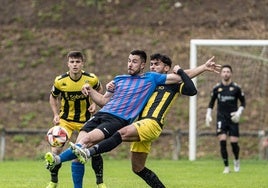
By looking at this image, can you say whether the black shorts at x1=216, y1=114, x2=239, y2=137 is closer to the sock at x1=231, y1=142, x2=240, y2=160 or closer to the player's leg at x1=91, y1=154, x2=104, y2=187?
the sock at x1=231, y1=142, x2=240, y2=160

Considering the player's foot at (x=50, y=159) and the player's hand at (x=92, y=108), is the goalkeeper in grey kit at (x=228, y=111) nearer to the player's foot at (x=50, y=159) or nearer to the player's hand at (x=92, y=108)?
the player's hand at (x=92, y=108)

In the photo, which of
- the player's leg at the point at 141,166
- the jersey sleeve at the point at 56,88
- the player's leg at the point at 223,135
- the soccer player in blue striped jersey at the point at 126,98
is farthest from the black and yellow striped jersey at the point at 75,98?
the player's leg at the point at 223,135

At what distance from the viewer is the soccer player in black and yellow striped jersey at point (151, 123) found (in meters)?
10.2

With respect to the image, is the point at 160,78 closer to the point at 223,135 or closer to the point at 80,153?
the point at 80,153

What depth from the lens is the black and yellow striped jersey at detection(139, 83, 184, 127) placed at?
10.5 m

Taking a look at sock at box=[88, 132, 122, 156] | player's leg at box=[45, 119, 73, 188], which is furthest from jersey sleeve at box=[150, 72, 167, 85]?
player's leg at box=[45, 119, 73, 188]

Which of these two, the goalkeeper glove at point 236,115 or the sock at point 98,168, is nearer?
the sock at point 98,168

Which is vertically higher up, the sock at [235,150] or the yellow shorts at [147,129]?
the yellow shorts at [147,129]

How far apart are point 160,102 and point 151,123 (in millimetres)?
404

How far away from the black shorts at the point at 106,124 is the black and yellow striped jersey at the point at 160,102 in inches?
13.1

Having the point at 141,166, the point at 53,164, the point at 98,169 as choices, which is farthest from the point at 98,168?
the point at 53,164

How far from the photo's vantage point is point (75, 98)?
41.3 ft

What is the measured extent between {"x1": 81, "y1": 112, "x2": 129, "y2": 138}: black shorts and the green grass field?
249 centimetres

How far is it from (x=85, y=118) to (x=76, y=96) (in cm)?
38
